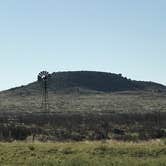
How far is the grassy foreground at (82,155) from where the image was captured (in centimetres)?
1952

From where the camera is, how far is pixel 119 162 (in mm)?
19328

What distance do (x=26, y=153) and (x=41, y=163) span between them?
3205mm

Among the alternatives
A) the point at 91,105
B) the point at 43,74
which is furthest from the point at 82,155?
the point at 91,105

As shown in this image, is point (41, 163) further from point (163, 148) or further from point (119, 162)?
point (163, 148)

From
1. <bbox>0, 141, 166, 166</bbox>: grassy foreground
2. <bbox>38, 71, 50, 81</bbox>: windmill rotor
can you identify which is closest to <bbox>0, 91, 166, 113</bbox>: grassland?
<bbox>38, 71, 50, 81</bbox>: windmill rotor

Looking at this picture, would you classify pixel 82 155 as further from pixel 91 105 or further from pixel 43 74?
pixel 91 105

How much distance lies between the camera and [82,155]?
21.4m

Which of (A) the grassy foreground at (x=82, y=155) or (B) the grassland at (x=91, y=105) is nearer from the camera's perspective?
(A) the grassy foreground at (x=82, y=155)

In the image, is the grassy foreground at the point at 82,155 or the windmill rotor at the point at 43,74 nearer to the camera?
the grassy foreground at the point at 82,155

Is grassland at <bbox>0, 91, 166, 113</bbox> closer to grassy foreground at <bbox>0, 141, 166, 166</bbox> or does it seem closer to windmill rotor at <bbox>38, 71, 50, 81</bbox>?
windmill rotor at <bbox>38, 71, 50, 81</bbox>

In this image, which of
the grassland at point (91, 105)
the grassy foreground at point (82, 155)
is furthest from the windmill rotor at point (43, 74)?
the grassy foreground at point (82, 155)

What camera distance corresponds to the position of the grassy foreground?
1952 centimetres

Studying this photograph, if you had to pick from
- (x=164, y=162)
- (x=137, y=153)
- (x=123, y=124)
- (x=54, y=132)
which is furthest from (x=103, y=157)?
(x=123, y=124)

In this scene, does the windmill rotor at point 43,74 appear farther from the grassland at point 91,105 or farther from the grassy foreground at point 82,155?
the grassy foreground at point 82,155
